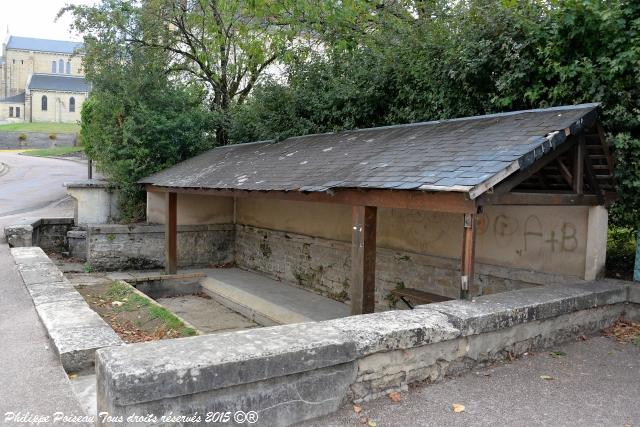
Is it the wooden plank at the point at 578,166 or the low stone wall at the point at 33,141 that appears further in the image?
the low stone wall at the point at 33,141

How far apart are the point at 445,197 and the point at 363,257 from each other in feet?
4.64

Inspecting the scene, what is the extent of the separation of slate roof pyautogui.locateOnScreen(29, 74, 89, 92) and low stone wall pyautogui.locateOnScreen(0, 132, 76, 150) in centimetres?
1658

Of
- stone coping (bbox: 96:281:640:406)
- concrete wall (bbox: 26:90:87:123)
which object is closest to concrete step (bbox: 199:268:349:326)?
stone coping (bbox: 96:281:640:406)

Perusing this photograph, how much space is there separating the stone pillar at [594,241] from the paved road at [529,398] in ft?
4.33

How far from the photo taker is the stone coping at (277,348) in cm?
270

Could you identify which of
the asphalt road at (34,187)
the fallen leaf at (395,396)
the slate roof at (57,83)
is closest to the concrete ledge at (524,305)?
the fallen leaf at (395,396)

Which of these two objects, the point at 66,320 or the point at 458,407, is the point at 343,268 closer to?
the point at 66,320

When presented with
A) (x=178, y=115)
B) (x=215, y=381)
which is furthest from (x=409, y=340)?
(x=178, y=115)

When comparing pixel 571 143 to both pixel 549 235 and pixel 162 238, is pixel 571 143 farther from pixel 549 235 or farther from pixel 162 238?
pixel 162 238

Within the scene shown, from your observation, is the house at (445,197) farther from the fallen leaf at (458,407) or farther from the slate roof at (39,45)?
the slate roof at (39,45)

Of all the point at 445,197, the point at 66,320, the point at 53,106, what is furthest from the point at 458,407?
the point at 53,106

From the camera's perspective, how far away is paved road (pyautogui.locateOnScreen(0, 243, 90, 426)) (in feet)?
11.0

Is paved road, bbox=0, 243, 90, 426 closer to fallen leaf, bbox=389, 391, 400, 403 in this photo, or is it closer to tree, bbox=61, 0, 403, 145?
fallen leaf, bbox=389, 391, 400, 403

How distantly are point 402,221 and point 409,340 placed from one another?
463cm
